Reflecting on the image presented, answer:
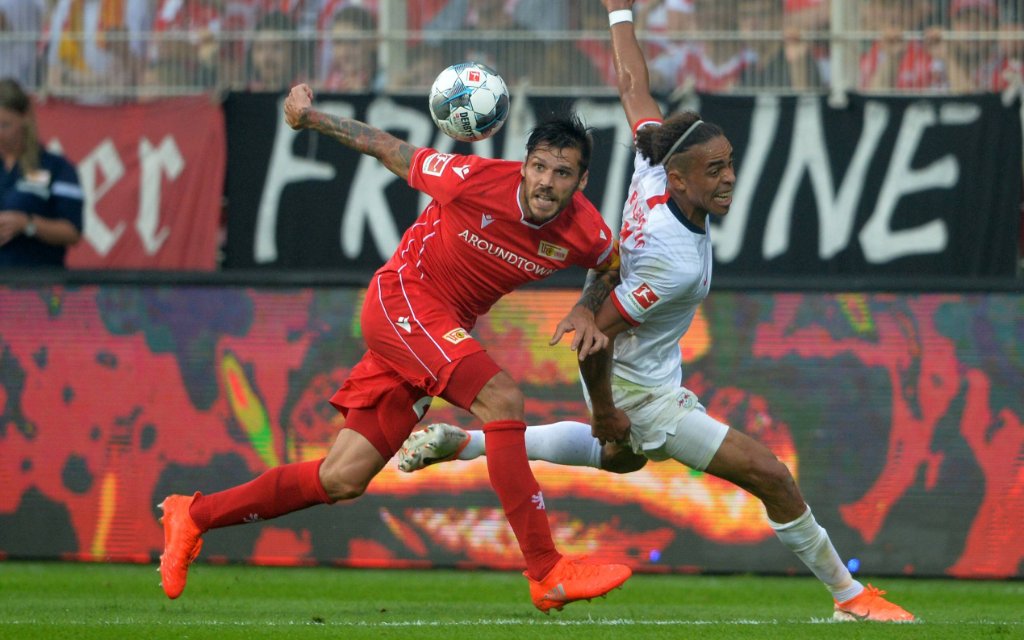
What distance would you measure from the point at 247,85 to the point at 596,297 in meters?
5.48

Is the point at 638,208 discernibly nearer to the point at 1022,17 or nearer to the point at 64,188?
the point at 64,188

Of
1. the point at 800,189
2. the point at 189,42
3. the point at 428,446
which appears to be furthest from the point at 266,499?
the point at 189,42

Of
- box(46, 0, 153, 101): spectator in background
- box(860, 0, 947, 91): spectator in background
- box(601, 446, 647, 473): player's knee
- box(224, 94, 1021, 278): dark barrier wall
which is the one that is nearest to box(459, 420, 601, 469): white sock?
box(601, 446, 647, 473): player's knee

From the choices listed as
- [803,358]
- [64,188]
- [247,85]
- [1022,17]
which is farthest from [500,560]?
[1022,17]

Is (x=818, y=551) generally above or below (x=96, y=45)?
below

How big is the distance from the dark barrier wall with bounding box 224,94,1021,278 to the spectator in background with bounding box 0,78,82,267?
4.64 ft

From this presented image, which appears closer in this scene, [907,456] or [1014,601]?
[1014,601]

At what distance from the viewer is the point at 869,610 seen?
22.2 feet

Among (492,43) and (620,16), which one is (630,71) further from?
(492,43)

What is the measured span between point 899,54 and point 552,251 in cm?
521

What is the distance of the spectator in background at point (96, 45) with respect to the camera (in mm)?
11336

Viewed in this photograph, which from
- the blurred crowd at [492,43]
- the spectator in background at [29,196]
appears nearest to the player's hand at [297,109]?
the spectator in background at [29,196]

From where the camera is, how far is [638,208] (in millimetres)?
6652

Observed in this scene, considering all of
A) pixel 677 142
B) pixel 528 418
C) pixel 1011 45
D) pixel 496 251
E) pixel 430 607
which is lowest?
pixel 430 607
